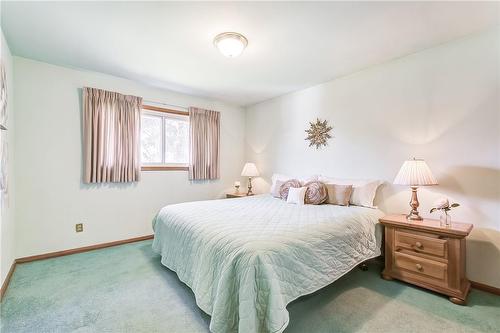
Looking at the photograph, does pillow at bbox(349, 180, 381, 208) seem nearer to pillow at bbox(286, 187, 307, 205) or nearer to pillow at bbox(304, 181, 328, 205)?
pillow at bbox(304, 181, 328, 205)

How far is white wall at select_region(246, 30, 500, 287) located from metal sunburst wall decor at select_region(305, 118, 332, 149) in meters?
0.09

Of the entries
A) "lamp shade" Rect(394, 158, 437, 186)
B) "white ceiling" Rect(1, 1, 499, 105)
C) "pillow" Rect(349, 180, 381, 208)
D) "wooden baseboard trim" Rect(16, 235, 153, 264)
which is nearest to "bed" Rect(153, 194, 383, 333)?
"pillow" Rect(349, 180, 381, 208)

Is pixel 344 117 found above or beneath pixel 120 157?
above

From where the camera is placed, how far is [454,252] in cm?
199

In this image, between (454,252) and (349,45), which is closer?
(454,252)

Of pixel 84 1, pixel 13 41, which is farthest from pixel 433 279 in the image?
pixel 13 41

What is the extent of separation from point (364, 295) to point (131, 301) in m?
2.05

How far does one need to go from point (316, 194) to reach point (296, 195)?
0.85ft

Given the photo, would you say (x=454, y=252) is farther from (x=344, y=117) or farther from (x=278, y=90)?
(x=278, y=90)

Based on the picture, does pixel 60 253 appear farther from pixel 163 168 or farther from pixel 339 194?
pixel 339 194

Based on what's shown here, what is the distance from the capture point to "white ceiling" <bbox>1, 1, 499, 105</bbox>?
1887 mm

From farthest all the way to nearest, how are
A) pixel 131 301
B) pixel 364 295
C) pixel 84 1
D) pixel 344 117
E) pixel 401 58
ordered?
pixel 344 117, pixel 401 58, pixel 364 295, pixel 131 301, pixel 84 1

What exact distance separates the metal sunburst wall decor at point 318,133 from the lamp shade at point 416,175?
1.29 metres

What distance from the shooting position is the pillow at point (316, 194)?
291cm
